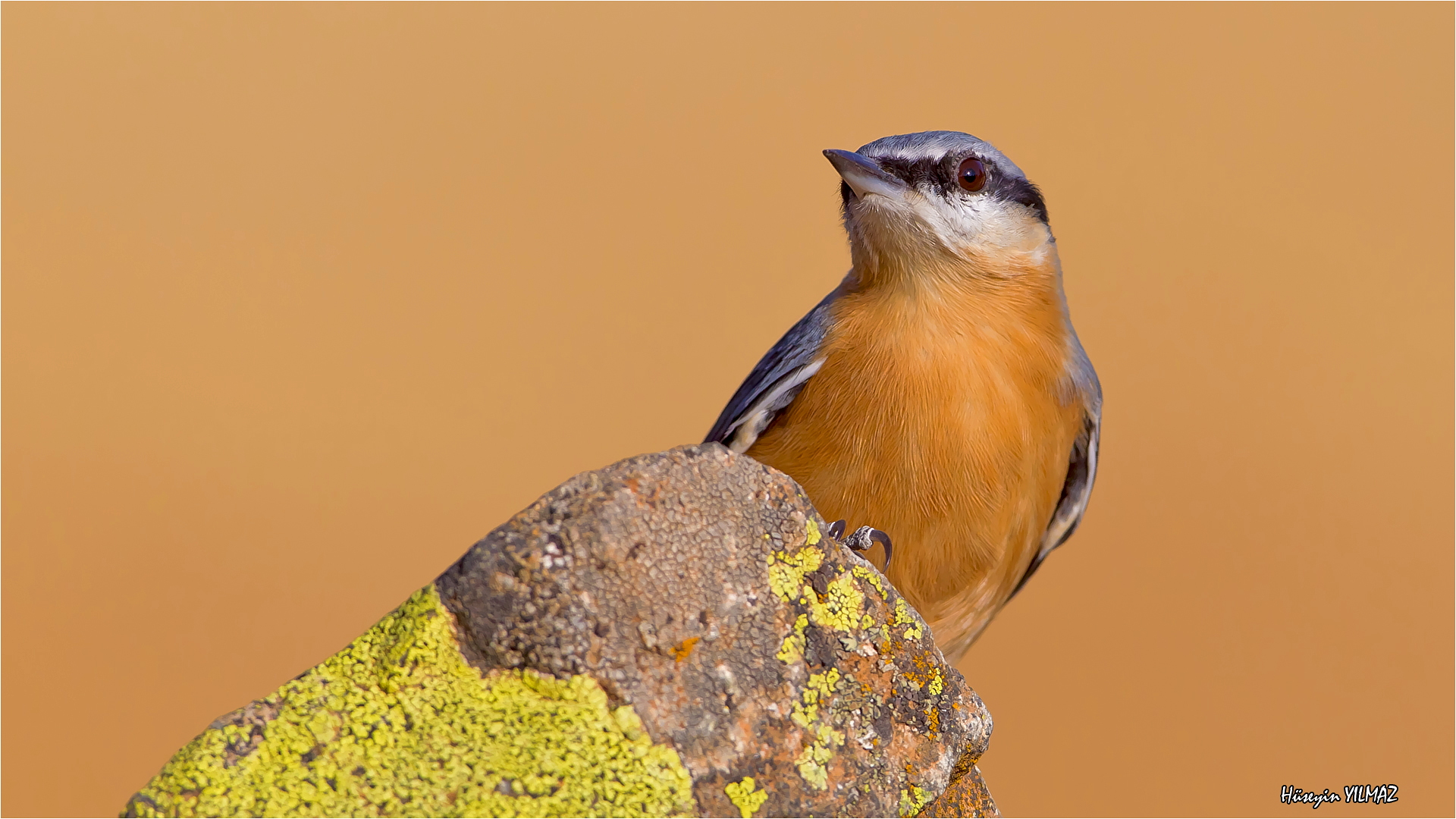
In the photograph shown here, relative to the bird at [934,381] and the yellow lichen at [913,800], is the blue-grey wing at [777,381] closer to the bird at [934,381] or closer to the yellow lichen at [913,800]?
the bird at [934,381]

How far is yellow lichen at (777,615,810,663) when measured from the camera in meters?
1.75

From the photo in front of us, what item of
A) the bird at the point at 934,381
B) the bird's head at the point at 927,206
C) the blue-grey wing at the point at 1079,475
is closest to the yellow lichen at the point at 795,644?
the bird at the point at 934,381

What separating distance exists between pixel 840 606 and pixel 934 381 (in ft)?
3.59

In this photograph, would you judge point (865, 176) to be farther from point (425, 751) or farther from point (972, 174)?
point (425, 751)

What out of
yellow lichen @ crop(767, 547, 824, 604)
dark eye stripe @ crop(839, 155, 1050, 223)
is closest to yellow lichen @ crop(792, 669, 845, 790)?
yellow lichen @ crop(767, 547, 824, 604)

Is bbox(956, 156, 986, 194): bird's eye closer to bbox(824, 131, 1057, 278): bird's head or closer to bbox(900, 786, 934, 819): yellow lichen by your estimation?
bbox(824, 131, 1057, 278): bird's head

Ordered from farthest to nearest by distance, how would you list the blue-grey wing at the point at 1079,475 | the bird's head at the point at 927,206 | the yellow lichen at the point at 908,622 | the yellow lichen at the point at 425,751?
the blue-grey wing at the point at 1079,475, the bird's head at the point at 927,206, the yellow lichen at the point at 908,622, the yellow lichen at the point at 425,751

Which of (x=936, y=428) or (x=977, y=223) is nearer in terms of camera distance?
(x=936, y=428)

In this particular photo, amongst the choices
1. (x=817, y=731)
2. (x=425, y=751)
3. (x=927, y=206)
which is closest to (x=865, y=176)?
(x=927, y=206)

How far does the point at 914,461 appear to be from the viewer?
276cm

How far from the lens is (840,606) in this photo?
1831 millimetres

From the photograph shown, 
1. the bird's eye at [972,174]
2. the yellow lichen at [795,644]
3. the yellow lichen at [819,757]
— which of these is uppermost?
the bird's eye at [972,174]

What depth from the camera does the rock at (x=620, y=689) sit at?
156cm

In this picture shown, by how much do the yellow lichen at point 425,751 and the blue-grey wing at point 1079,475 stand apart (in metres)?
2.03
